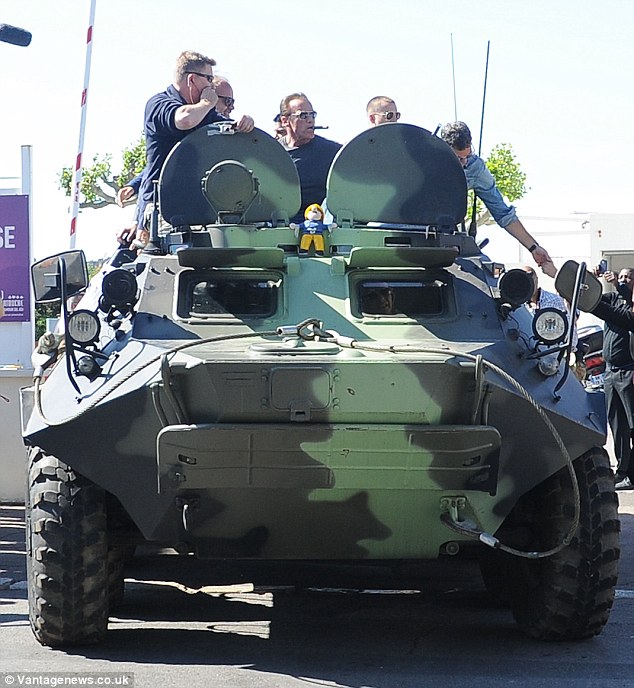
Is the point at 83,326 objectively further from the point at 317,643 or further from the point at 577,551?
the point at 577,551

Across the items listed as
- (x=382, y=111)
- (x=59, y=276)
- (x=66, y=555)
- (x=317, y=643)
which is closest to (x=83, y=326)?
(x=59, y=276)

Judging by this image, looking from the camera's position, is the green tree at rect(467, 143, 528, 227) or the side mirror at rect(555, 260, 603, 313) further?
the green tree at rect(467, 143, 528, 227)

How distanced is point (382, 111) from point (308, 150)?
533mm

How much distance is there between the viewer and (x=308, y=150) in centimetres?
834

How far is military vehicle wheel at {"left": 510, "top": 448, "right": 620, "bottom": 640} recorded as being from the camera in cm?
580

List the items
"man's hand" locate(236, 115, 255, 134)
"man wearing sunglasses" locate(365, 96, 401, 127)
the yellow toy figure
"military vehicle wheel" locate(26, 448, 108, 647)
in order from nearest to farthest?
"military vehicle wheel" locate(26, 448, 108, 647)
the yellow toy figure
"man's hand" locate(236, 115, 255, 134)
"man wearing sunglasses" locate(365, 96, 401, 127)

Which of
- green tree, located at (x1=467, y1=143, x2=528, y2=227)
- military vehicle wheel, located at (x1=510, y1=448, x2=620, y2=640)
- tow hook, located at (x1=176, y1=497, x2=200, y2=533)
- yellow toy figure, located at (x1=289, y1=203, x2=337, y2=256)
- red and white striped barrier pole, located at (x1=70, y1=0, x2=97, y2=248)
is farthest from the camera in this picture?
green tree, located at (x1=467, y1=143, x2=528, y2=227)

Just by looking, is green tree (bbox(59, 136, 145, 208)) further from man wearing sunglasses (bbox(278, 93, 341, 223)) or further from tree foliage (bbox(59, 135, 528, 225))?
man wearing sunglasses (bbox(278, 93, 341, 223))

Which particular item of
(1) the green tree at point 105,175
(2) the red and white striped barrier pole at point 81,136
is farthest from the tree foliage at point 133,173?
(2) the red and white striped barrier pole at point 81,136

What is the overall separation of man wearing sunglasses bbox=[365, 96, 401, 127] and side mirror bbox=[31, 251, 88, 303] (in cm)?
263

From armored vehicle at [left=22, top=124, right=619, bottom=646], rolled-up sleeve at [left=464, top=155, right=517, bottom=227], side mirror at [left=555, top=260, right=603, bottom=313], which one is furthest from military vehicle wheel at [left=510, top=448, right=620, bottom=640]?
rolled-up sleeve at [left=464, top=155, right=517, bottom=227]

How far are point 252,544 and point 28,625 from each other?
1354 millimetres

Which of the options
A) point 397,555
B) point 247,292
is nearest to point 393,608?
point 397,555

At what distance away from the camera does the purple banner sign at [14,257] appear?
37.2 feet
